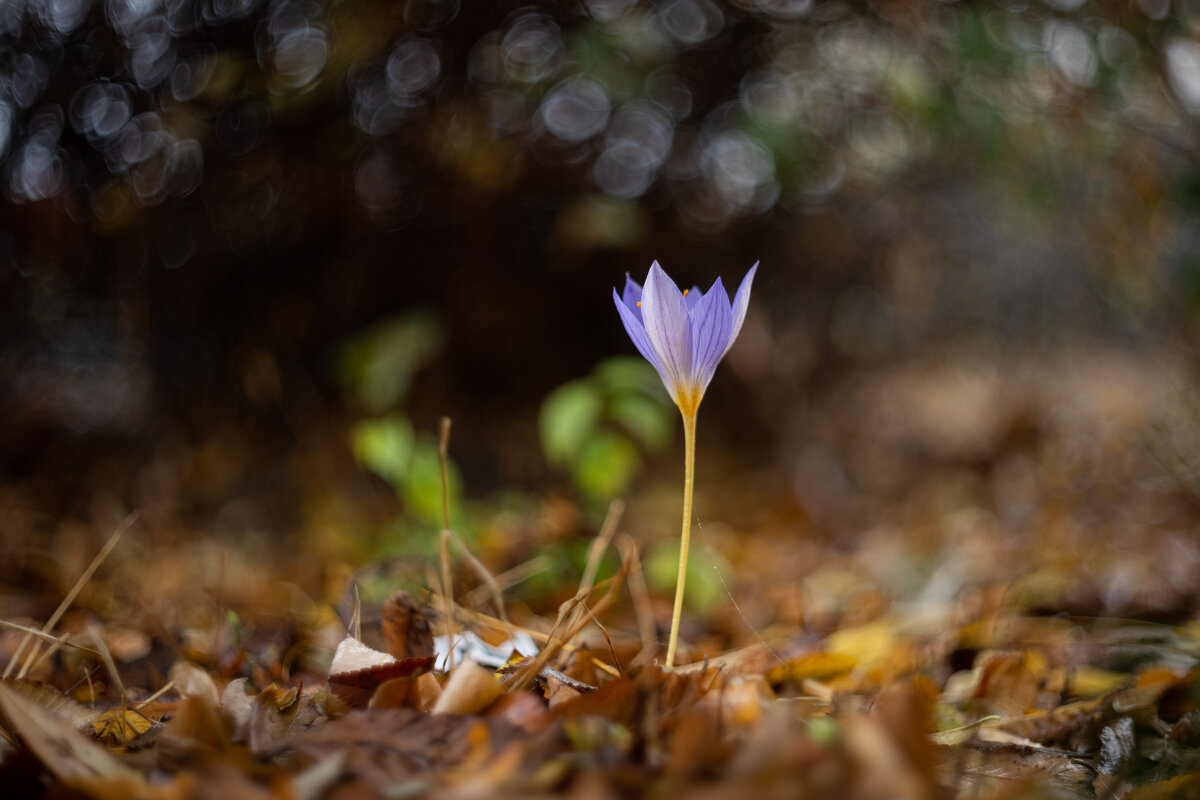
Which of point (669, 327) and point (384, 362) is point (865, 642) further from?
point (384, 362)

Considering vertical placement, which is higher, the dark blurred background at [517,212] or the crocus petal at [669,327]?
the crocus petal at [669,327]

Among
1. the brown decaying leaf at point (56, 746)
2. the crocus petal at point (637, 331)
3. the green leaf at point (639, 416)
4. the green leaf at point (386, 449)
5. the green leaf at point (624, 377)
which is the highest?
the crocus petal at point (637, 331)

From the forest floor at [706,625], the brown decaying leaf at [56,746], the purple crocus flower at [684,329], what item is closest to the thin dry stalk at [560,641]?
the forest floor at [706,625]

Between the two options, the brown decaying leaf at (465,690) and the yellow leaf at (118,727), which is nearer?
the brown decaying leaf at (465,690)

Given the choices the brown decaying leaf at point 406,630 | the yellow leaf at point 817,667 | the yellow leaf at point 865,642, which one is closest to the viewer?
the brown decaying leaf at point 406,630

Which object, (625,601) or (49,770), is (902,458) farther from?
(49,770)

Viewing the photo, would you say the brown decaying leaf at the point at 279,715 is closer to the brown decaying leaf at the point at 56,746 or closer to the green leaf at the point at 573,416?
the brown decaying leaf at the point at 56,746

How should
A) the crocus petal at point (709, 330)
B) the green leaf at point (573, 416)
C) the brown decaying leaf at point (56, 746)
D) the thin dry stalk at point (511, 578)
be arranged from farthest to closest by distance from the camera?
the green leaf at point (573, 416) → the thin dry stalk at point (511, 578) → the crocus petal at point (709, 330) → the brown decaying leaf at point (56, 746)

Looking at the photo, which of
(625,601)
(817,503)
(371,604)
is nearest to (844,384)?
(817,503)
